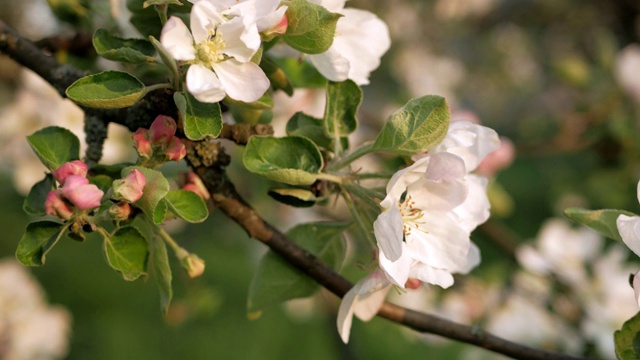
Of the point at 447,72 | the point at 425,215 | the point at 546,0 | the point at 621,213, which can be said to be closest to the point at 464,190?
the point at 425,215

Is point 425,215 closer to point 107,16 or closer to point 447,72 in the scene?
point 107,16

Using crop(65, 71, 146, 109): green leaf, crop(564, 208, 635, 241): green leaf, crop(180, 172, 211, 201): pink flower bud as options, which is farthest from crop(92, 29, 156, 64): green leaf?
crop(564, 208, 635, 241): green leaf

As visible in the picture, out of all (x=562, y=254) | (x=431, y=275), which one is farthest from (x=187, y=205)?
(x=562, y=254)

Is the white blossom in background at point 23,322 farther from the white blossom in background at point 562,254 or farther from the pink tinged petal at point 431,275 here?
the pink tinged petal at point 431,275

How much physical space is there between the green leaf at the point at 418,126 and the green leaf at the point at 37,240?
1.09ft

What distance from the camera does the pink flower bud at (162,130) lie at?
655 millimetres

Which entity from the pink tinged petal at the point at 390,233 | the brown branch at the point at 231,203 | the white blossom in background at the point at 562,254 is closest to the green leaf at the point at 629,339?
the brown branch at the point at 231,203

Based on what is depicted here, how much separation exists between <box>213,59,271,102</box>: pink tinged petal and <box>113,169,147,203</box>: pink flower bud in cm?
11

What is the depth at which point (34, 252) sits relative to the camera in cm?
66

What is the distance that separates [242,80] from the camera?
2.09ft

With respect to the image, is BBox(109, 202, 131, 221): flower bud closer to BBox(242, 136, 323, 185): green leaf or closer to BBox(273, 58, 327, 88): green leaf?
BBox(242, 136, 323, 185): green leaf

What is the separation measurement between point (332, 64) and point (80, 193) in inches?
11.7

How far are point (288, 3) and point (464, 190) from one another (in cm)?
25

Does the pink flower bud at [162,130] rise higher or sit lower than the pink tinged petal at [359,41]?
lower
